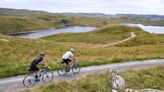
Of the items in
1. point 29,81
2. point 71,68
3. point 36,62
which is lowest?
point 71,68

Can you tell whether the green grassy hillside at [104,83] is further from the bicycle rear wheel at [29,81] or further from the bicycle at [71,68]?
the bicycle at [71,68]

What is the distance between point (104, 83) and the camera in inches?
792

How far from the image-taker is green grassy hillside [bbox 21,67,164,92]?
18167 millimetres

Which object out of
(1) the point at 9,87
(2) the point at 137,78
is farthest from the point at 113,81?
(1) the point at 9,87

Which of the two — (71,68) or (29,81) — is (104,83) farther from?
(29,81)

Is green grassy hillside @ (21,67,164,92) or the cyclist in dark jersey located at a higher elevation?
the cyclist in dark jersey

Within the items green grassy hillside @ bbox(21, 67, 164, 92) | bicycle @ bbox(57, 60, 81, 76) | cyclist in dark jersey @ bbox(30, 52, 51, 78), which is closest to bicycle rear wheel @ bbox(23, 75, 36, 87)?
cyclist in dark jersey @ bbox(30, 52, 51, 78)

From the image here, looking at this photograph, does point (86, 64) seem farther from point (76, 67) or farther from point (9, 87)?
point (9, 87)

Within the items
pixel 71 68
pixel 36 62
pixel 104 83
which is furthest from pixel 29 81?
pixel 71 68

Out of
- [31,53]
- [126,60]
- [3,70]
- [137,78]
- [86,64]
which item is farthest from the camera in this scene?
[31,53]

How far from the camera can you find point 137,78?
2266 centimetres

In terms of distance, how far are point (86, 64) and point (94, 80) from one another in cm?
1055

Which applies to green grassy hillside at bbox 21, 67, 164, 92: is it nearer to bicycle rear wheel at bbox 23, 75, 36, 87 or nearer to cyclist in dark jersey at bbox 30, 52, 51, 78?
bicycle rear wheel at bbox 23, 75, 36, 87

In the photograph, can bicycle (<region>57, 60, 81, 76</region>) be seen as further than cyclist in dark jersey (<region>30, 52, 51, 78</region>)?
Yes
